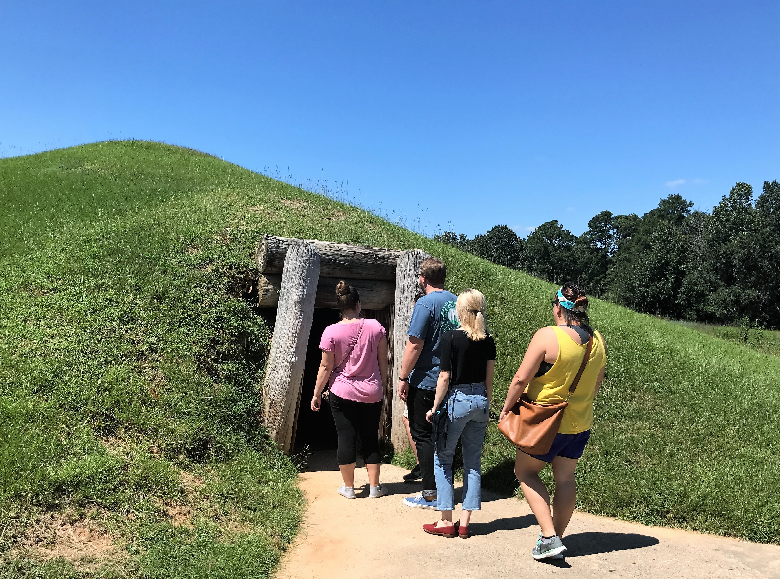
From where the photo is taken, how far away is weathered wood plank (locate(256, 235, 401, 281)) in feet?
25.5

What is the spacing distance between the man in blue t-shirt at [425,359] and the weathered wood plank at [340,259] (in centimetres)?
214

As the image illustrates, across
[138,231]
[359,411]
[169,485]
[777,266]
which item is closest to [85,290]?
[138,231]

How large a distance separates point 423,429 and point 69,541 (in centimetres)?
326

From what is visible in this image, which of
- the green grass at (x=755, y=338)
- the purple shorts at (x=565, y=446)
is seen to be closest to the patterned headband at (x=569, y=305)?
the purple shorts at (x=565, y=446)

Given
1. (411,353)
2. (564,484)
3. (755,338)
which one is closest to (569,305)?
(564,484)

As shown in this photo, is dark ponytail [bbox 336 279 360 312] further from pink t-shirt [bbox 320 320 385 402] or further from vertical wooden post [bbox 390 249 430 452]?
vertical wooden post [bbox 390 249 430 452]

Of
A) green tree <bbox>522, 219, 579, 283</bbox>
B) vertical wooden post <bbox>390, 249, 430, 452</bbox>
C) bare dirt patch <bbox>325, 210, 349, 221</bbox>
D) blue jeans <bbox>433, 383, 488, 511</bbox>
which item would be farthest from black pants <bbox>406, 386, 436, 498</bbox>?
green tree <bbox>522, 219, 579, 283</bbox>

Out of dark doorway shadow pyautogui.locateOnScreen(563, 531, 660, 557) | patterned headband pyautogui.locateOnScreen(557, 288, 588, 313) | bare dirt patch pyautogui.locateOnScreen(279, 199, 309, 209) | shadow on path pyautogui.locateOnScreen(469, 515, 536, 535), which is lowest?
shadow on path pyautogui.locateOnScreen(469, 515, 536, 535)

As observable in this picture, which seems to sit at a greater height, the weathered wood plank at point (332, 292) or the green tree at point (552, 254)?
the green tree at point (552, 254)

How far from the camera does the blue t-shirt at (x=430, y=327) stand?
574 centimetres

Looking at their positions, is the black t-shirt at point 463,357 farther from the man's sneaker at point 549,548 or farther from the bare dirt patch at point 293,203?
the bare dirt patch at point 293,203

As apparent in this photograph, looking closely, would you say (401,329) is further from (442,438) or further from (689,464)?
(689,464)

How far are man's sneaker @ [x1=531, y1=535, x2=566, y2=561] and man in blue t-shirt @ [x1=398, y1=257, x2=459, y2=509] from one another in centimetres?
143

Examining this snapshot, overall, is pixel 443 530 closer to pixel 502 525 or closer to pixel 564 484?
pixel 502 525
